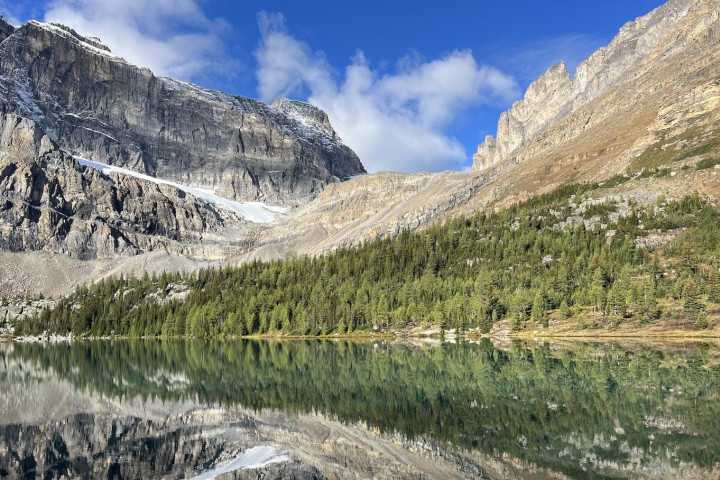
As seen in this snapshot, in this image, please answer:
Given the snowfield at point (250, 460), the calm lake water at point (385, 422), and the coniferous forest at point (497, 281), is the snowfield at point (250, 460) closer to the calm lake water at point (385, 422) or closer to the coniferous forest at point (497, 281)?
the calm lake water at point (385, 422)

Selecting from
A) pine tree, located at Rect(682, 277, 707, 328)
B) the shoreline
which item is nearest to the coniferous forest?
pine tree, located at Rect(682, 277, 707, 328)

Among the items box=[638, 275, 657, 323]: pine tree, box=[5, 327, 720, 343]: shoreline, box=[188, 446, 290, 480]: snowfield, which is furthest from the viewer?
box=[638, 275, 657, 323]: pine tree

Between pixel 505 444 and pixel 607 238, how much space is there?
122m

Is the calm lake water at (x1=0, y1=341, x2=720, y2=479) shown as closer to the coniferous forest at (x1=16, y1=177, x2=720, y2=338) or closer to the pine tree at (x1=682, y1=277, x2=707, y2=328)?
the pine tree at (x1=682, y1=277, x2=707, y2=328)

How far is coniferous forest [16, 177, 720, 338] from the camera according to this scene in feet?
366

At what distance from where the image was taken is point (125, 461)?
29.1 metres

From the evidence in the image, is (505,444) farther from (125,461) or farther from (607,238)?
(607,238)


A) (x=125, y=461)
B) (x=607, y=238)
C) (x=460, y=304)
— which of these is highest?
(x=607, y=238)

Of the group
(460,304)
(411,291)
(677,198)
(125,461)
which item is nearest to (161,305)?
(411,291)

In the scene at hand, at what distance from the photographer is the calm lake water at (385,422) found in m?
27.3

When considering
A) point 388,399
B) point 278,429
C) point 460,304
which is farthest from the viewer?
point 460,304

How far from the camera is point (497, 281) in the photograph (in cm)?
13488

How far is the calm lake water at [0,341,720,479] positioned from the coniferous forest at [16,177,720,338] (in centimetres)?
4533

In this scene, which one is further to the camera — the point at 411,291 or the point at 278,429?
the point at 411,291
